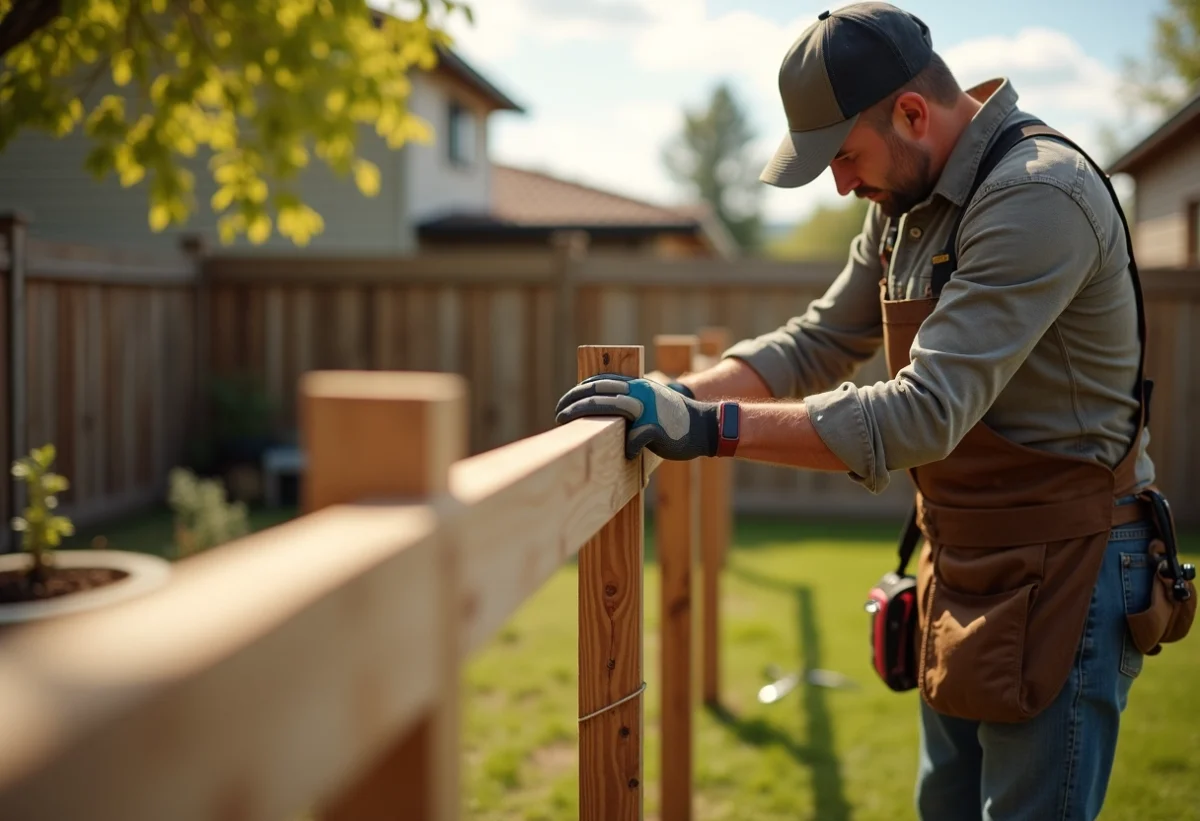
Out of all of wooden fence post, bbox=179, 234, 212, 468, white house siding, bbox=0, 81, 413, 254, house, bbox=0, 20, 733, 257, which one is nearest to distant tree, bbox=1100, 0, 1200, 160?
house, bbox=0, 20, 733, 257

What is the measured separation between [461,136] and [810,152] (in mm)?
15706

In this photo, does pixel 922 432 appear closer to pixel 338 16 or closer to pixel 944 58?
pixel 944 58

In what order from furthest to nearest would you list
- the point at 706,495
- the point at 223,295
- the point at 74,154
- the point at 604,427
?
1. the point at 74,154
2. the point at 223,295
3. the point at 706,495
4. the point at 604,427

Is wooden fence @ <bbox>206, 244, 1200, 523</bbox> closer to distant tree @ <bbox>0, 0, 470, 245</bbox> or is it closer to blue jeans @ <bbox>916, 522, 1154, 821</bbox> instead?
distant tree @ <bbox>0, 0, 470, 245</bbox>

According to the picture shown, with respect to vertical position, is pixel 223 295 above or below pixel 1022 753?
above

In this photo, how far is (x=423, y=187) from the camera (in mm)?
15211

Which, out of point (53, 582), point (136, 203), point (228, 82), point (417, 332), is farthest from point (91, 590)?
point (136, 203)

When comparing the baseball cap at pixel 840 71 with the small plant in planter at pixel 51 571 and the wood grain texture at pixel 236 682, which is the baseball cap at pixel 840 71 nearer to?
the wood grain texture at pixel 236 682

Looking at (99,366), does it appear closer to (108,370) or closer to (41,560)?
(108,370)

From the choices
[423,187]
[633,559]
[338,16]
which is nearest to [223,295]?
[338,16]

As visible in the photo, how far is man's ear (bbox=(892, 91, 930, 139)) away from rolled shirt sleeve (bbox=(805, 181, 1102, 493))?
335 millimetres

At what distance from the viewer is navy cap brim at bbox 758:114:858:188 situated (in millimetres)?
2113

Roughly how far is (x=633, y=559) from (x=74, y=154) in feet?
51.0

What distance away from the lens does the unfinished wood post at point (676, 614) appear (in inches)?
125
